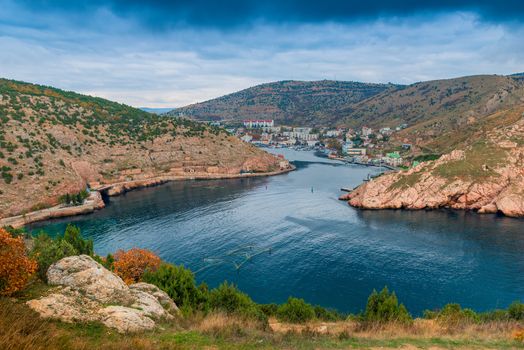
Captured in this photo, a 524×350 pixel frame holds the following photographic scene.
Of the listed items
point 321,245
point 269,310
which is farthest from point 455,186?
point 269,310

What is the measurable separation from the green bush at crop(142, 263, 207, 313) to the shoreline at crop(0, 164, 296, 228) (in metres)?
56.5

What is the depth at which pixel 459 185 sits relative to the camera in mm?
84438

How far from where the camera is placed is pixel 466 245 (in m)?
59.0

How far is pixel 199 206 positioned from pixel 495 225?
218ft

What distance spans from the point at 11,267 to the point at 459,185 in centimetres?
9190

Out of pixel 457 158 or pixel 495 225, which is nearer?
pixel 495 225

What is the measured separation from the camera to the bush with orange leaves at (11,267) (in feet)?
44.3

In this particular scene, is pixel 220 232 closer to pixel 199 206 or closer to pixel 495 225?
pixel 199 206

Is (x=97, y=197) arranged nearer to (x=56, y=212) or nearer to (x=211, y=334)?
(x=56, y=212)

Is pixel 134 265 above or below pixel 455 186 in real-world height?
below

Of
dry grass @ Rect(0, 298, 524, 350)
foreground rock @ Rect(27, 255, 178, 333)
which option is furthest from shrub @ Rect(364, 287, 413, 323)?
foreground rock @ Rect(27, 255, 178, 333)

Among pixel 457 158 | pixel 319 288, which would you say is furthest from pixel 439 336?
pixel 457 158

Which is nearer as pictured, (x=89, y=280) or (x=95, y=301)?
(x=95, y=301)

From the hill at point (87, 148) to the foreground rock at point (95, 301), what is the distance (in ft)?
234
